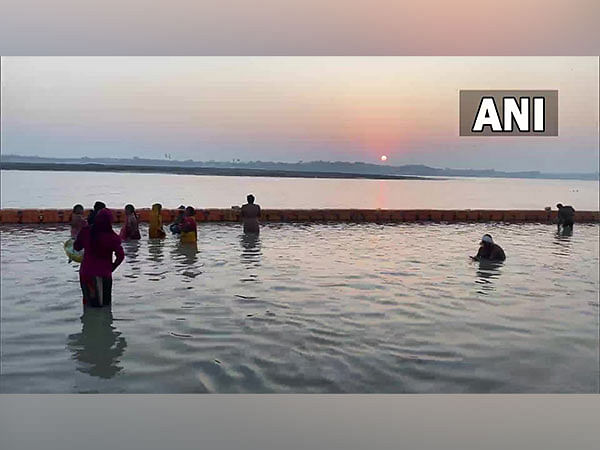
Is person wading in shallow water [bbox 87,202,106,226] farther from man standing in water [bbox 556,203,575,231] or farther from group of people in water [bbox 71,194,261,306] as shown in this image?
man standing in water [bbox 556,203,575,231]

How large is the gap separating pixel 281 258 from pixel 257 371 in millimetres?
3096

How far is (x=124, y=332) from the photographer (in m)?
4.55

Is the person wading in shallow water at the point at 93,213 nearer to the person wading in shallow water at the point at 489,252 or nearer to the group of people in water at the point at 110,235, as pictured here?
the group of people in water at the point at 110,235

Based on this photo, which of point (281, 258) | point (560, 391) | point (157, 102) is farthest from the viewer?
point (281, 258)

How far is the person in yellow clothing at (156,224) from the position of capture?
721 cm

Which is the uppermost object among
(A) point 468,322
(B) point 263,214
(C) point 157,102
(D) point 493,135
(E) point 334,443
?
(C) point 157,102

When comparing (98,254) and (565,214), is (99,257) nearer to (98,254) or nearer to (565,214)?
(98,254)

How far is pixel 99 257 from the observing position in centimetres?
477

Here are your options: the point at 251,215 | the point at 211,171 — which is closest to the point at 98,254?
the point at 211,171

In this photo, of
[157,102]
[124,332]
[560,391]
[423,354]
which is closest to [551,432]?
[560,391]

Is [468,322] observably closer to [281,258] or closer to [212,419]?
[212,419]

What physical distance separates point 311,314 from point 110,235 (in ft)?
5.07

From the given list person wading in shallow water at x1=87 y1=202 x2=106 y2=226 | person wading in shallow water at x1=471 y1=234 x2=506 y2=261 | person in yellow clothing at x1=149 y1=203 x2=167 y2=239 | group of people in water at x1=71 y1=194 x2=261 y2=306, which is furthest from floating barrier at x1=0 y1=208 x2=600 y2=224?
group of people in water at x1=71 y1=194 x2=261 y2=306

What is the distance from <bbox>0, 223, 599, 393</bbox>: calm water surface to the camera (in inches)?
155
